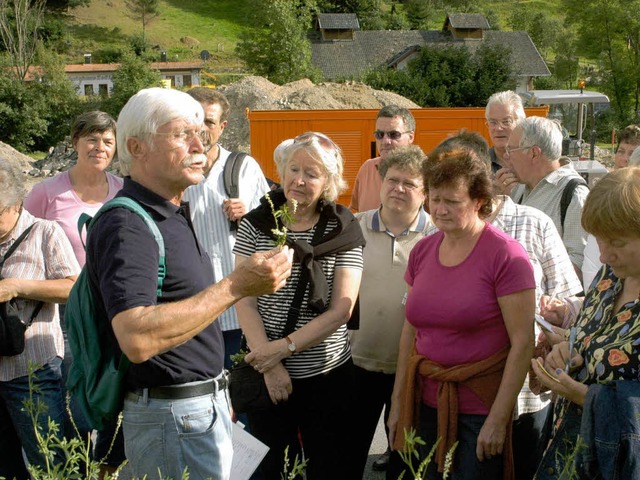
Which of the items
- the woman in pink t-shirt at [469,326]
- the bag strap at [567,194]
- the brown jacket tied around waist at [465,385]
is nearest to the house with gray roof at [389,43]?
the bag strap at [567,194]

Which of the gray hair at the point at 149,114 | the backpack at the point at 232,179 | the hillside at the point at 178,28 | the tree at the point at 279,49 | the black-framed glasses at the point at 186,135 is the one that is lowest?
the backpack at the point at 232,179

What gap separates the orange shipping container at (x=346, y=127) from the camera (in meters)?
13.0

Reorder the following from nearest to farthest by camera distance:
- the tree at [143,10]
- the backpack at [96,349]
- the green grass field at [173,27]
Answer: the backpack at [96,349]
the green grass field at [173,27]
the tree at [143,10]

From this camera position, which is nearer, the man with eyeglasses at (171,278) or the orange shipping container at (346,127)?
the man with eyeglasses at (171,278)

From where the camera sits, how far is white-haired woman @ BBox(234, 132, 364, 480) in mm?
3154

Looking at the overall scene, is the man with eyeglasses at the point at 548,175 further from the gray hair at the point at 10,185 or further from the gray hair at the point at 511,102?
the gray hair at the point at 10,185

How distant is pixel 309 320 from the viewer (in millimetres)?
3213

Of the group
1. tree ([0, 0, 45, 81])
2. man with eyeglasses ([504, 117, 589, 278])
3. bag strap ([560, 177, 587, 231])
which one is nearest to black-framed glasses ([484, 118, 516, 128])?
man with eyeglasses ([504, 117, 589, 278])

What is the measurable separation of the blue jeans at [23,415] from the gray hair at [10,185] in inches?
30.6

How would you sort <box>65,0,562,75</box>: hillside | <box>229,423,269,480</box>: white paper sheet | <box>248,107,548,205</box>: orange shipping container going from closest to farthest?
<box>229,423,269,480</box>: white paper sheet
<box>248,107,548,205</box>: orange shipping container
<box>65,0,562,75</box>: hillside

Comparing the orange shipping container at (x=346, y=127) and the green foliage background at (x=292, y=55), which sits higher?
the green foliage background at (x=292, y=55)

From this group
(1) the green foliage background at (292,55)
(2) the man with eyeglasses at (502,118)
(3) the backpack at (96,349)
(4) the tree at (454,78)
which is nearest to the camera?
(3) the backpack at (96,349)

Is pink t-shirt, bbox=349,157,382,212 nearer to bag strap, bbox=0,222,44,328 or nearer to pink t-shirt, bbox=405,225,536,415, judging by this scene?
pink t-shirt, bbox=405,225,536,415

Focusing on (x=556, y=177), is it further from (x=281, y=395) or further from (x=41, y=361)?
(x=41, y=361)
